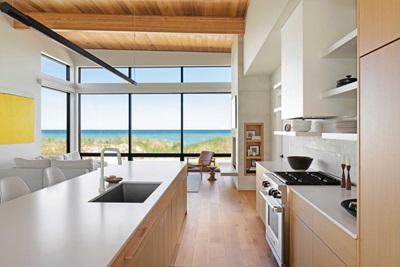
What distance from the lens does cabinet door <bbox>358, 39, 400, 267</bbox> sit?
102 cm

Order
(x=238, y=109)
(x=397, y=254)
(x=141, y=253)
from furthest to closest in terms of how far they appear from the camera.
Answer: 1. (x=238, y=109)
2. (x=141, y=253)
3. (x=397, y=254)

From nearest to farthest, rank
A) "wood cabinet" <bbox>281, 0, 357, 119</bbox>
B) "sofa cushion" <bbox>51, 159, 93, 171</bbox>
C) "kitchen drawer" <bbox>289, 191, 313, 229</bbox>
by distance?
1. "kitchen drawer" <bbox>289, 191, 313, 229</bbox>
2. "wood cabinet" <bbox>281, 0, 357, 119</bbox>
3. "sofa cushion" <bbox>51, 159, 93, 171</bbox>

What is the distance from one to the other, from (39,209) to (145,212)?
70 centimetres

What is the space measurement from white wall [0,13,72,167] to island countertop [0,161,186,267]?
4966mm

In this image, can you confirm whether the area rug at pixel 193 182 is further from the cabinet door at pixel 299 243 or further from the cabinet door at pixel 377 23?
the cabinet door at pixel 377 23

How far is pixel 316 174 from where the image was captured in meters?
3.00

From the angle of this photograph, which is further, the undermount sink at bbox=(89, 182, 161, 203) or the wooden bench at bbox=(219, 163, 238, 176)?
the wooden bench at bbox=(219, 163, 238, 176)

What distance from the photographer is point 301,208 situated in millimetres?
2127

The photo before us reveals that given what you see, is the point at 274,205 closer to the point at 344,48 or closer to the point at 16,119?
the point at 344,48

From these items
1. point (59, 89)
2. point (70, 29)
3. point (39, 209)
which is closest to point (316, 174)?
point (39, 209)

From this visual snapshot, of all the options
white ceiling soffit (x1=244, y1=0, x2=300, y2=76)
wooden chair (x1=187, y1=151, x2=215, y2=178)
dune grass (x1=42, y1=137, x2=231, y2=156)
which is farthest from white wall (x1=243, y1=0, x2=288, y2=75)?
dune grass (x1=42, y1=137, x2=231, y2=156)

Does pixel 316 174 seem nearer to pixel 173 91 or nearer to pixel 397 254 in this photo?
pixel 397 254

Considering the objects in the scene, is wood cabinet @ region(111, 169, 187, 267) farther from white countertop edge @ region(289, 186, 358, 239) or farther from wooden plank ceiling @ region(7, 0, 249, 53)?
wooden plank ceiling @ region(7, 0, 249, 53)

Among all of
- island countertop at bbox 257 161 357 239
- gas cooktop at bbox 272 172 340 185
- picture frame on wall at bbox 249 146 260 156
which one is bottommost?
island countertop at bbox 257 161 357 239
